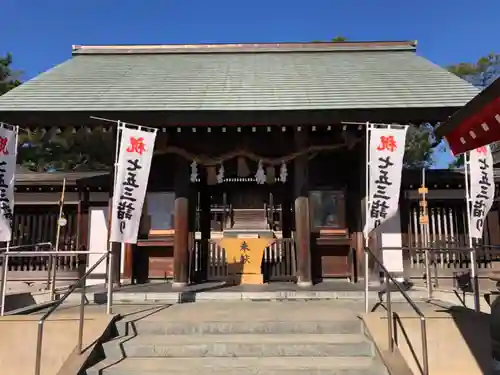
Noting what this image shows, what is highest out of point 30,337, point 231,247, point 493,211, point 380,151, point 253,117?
point 253,117

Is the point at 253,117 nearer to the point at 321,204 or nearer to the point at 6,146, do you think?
the point at 321,204

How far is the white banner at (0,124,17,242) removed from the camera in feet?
23.3

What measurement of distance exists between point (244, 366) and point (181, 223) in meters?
4.37

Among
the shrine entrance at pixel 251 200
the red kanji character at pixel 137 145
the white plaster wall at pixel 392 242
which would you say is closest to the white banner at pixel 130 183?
the red kanji character at pixel 137 145

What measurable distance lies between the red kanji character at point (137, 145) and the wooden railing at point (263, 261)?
3228 millimetres

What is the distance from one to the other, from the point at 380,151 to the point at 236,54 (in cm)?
737

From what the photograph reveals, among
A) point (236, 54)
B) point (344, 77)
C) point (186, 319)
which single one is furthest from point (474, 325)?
point (236, 54)

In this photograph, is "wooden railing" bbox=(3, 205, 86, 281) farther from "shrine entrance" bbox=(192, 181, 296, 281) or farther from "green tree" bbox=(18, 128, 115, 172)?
"green tree" bbox=(18, 128, 115, 172)

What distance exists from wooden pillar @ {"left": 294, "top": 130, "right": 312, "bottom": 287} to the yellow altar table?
93 centimetres

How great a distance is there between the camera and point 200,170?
31.9 ft

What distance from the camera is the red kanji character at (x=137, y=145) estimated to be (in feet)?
22.9

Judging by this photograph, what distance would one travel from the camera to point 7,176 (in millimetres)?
7340

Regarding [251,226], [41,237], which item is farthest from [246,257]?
[41,237]

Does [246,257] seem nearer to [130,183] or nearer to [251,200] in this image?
[251,200]
